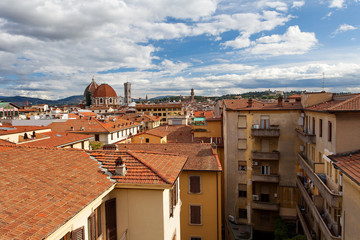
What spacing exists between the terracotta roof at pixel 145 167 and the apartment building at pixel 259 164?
563 inches

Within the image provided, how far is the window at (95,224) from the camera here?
6.52 m

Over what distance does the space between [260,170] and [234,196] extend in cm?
386

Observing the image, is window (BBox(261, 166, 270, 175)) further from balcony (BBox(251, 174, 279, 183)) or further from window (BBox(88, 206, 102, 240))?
window (BBox(88, 206, 102, 240))

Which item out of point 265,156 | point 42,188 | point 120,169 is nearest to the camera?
point 42,188

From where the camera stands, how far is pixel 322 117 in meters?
15.6

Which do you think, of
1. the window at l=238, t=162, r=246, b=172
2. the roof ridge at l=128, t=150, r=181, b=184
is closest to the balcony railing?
the window at l=238, t=162, r=246, b=172

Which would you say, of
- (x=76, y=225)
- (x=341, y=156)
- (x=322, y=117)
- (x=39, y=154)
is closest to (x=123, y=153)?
(x=39, y=154)

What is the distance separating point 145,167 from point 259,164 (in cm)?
1801

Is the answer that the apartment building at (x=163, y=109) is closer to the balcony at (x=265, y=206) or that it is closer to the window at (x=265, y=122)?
the window at (x=265, y=122)

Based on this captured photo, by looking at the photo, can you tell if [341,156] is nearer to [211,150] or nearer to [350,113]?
[350,113]

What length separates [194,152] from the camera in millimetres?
19562

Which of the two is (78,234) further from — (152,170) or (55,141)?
(55,141)

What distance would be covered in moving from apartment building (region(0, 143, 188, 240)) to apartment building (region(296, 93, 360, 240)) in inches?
340

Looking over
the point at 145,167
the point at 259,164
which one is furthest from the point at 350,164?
the point at 259,164
